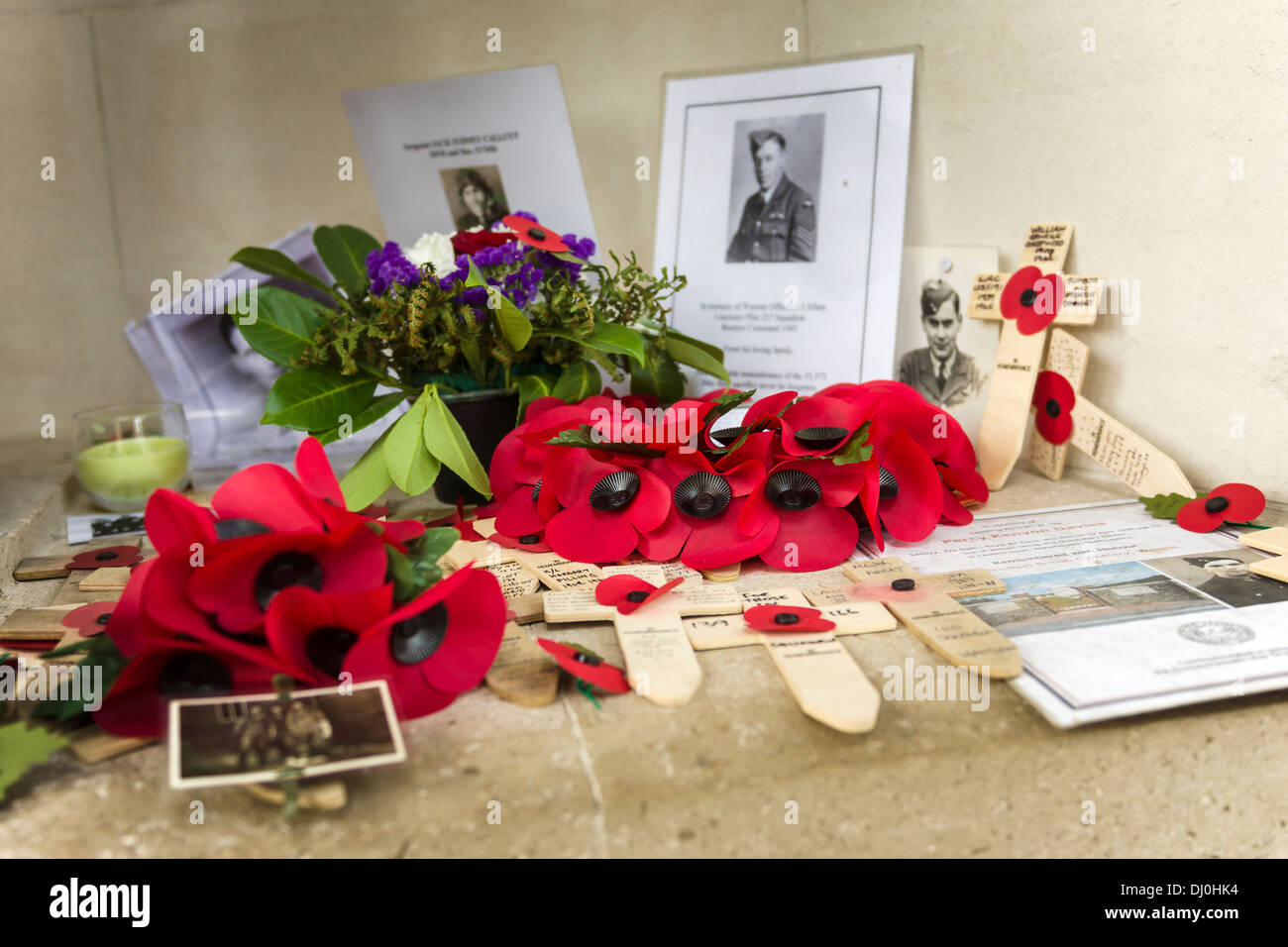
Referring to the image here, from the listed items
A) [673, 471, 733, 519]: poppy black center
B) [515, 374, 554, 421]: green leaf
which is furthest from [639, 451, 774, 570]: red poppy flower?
[515, 374, 554, 421]: green leaf

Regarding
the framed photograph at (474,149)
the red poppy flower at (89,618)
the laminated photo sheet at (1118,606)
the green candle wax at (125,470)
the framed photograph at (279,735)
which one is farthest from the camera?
the framed photograph at (474,149)

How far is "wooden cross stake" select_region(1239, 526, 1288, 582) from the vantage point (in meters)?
0.81

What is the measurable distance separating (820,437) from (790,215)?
53cm

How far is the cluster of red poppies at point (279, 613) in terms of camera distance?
610 mm

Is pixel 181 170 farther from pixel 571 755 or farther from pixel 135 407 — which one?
pixel 571 755

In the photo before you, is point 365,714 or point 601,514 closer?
point 365,714

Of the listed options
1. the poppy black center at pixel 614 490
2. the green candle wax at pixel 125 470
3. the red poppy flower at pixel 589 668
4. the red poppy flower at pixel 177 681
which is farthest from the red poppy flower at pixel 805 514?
the green candle wax at pixel 125 470

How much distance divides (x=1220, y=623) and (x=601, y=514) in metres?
0.55

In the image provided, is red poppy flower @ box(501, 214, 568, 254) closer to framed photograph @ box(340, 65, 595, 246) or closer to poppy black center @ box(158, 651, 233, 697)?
framed photograph @ box(340, 65, 595, 246)

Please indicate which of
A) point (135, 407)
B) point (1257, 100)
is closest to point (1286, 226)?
point (1257, 100)

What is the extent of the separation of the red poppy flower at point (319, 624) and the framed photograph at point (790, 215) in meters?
0.82

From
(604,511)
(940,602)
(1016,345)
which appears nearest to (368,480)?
(604,511)

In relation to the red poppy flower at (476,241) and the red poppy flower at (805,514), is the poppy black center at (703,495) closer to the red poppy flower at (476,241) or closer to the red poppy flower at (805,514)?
the red poppy flower at (805,514)
